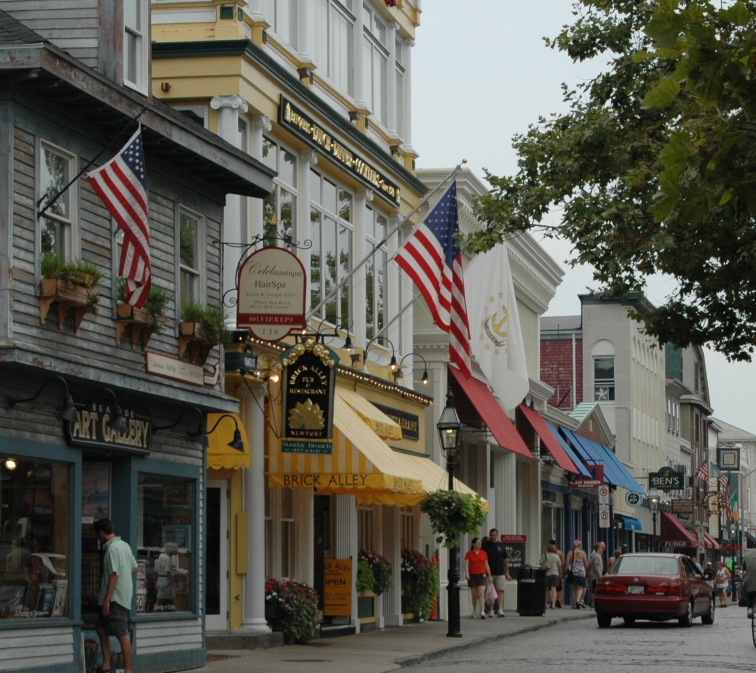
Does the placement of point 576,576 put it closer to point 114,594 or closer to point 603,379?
point 114,594

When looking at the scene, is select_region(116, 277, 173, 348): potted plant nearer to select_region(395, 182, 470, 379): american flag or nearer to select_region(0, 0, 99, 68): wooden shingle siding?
select_region(0, 0, 99, 68): wooden shingle siding

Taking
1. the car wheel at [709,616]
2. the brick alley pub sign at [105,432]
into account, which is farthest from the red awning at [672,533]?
the brick alley pub sign at [105,432]

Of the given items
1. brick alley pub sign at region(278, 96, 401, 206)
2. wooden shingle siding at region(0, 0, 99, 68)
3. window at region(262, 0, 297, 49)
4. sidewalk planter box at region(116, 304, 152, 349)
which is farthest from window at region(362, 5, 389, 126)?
sidewalk planter box at region(116, 304, 152, 349)

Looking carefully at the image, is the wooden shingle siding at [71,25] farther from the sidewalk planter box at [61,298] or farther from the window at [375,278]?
the window at [375,278]

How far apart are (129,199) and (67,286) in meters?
1.13

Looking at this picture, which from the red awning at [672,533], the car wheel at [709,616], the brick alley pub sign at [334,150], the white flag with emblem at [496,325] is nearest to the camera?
the brick alley pub sign at [334,150]

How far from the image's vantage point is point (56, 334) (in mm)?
15688

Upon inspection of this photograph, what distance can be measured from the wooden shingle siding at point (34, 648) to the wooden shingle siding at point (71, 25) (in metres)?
6.39

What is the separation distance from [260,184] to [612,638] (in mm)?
10855

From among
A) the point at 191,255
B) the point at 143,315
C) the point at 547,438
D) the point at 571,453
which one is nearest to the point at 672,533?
the point at 571,453

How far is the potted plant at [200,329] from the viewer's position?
1873 centimetres

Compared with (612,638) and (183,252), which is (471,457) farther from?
(183,252)

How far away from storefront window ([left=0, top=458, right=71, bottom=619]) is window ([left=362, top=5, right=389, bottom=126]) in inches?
577

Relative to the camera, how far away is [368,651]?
22156 mm
